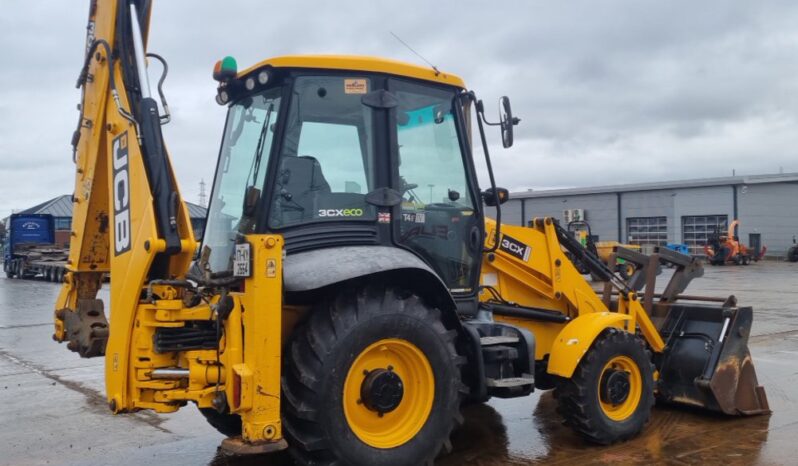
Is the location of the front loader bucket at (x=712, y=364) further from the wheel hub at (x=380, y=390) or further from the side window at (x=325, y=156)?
the side window at (x=325, y=156)

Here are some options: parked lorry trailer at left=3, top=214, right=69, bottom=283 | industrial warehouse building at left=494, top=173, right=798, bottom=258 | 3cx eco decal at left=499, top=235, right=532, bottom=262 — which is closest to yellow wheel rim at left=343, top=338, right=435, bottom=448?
3cx eco decal at left=499, top=235, right=532, bottom=262

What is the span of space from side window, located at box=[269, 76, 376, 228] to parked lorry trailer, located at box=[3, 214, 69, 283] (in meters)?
30.9

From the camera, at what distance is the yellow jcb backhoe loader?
429cm

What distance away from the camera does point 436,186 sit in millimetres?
5375

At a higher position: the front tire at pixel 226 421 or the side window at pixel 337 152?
the side window at pixel 337 152

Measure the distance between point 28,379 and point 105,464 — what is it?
429cm

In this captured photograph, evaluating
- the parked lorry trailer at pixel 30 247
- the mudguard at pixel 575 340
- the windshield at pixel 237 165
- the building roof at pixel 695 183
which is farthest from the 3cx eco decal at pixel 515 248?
the building roof at pixel 695 183

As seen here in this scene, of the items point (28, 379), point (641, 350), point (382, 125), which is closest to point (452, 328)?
point (382, 125)

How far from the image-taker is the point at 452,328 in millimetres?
5094

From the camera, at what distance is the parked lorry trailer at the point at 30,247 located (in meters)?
33.2

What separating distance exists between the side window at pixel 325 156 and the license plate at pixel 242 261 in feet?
1.58

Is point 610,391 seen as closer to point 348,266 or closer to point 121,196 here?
point 348,266

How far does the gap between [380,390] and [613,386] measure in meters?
2.20

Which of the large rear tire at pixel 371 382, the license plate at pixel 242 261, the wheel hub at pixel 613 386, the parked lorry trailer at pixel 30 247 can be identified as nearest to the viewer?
the license plate at pixel 242 261
